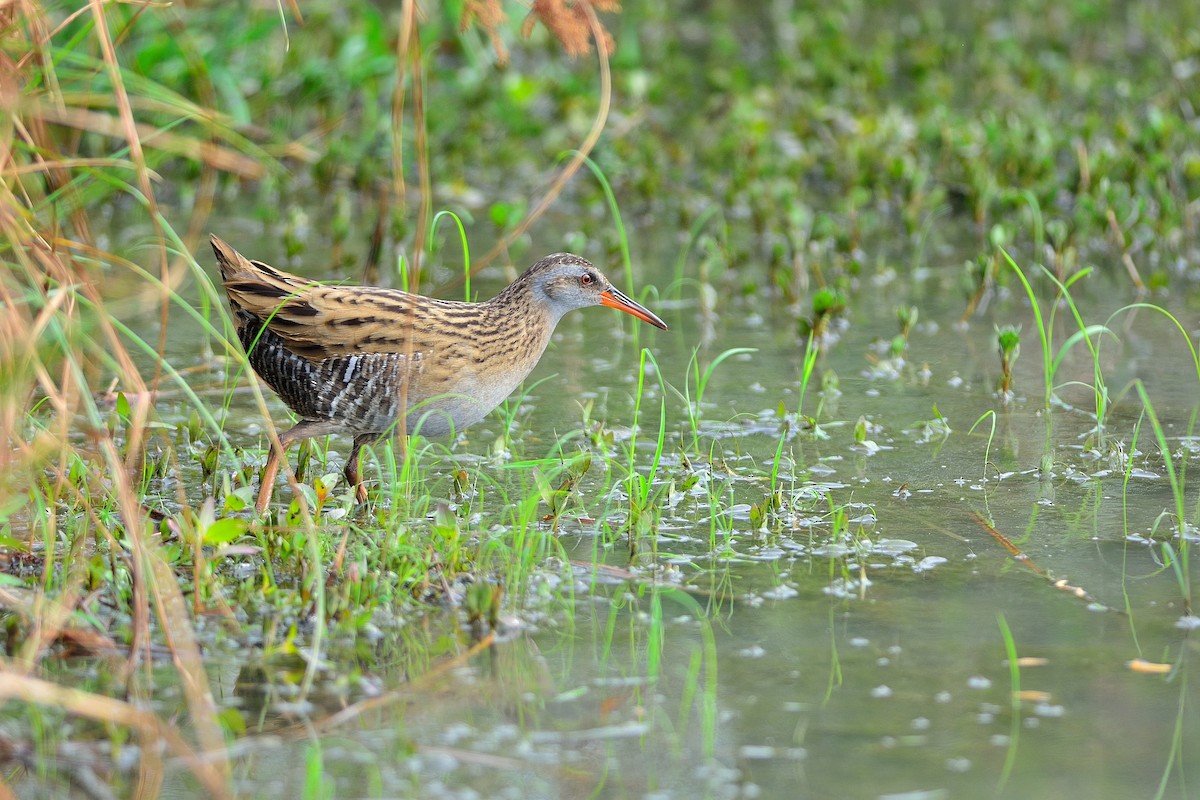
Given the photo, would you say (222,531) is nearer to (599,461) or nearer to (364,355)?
(364,355)

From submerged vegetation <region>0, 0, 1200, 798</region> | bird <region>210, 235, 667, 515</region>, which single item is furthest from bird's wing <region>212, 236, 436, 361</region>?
submerged vegetation <region>0, 0, 1200, 798</region>

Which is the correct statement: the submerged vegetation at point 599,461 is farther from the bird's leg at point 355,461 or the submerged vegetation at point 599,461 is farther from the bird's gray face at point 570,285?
the bird's gray face at point 570,285

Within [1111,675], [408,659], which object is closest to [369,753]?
[408,659]

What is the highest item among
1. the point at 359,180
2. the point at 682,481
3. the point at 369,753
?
the point at 359,180

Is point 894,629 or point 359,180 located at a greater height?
point 359,180

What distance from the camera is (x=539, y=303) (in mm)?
5523

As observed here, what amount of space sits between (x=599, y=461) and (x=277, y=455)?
1.21 metres

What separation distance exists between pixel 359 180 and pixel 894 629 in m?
5.47

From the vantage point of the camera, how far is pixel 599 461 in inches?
219

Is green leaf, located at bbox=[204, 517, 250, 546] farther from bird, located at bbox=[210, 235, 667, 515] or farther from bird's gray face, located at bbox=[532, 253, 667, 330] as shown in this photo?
bird's gray face, located at bbox=[532, 253, 667, 330]

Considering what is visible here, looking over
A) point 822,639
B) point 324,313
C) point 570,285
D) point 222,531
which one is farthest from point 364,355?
point 822,639

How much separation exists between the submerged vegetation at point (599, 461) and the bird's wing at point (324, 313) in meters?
0.15

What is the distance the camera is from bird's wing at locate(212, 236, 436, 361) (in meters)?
5.06

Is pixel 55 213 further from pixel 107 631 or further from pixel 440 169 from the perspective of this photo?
pixel 440 169
